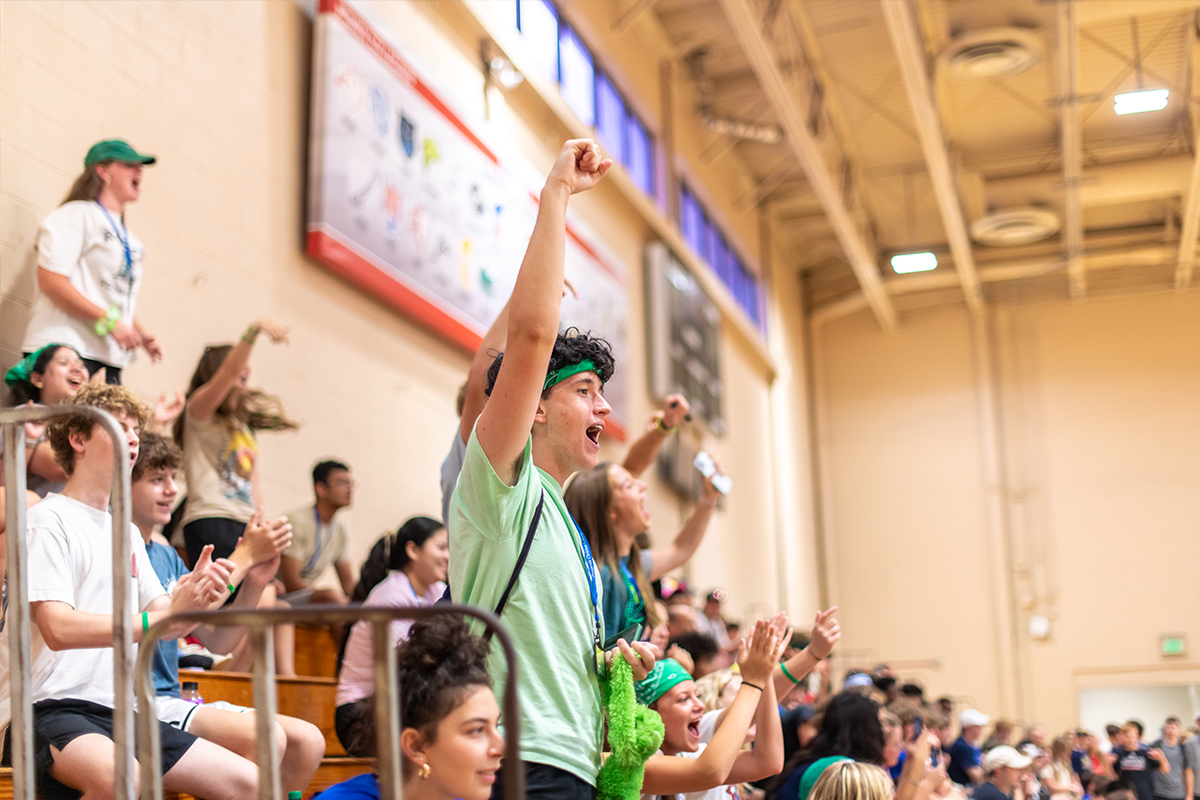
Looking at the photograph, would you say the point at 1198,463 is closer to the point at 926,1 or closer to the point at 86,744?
the point at 926,1

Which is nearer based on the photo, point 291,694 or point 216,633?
point 216,633

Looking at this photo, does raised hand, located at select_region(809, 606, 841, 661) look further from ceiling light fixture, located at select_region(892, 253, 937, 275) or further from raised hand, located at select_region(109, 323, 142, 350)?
ceiling light fixture, located at select_region(892, 253, 937, 275)

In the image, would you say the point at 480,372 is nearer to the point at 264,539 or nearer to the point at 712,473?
the point at 264,539

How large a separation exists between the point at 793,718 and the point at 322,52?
418 cm

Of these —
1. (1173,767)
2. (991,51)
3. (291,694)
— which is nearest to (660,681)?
(291,694)

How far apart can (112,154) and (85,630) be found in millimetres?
2585

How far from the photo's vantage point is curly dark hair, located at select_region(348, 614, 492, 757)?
6.66 feet

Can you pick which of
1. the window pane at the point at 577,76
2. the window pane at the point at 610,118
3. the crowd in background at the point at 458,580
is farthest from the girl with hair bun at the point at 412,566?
the window pane at the point at 610,118

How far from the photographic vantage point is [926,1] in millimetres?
12422

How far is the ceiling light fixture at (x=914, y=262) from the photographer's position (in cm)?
1591

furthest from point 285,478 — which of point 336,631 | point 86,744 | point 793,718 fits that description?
point 86,744

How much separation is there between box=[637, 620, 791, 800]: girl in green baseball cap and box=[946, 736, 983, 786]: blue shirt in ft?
18.7

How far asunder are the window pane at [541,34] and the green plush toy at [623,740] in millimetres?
7381

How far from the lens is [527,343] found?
84.0 inches
